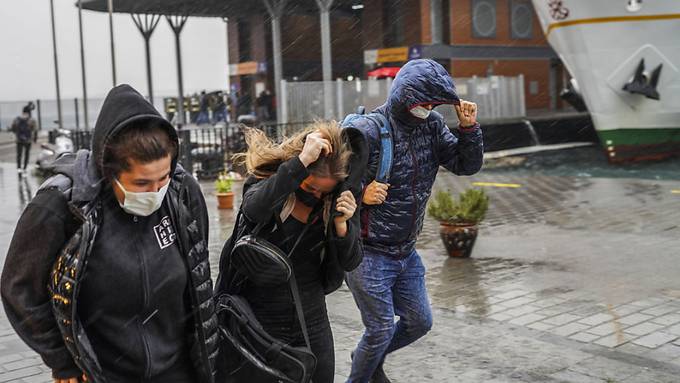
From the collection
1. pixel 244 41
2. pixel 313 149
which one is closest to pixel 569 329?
pixel 313 149

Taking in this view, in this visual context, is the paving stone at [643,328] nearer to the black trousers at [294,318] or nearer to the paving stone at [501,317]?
the paving stone at [501,317]

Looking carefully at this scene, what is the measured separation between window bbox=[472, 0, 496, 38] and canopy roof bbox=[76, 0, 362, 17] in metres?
5.27

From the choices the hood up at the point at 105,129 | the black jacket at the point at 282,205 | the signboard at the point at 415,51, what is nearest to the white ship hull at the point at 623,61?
the signboard at the point at 415,51

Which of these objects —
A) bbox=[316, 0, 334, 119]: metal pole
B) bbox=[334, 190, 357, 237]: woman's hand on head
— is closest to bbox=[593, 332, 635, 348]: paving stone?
bbox=[334, 190, 357, 237]: woman's hand on head

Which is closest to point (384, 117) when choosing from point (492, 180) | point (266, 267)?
point (266, 267)

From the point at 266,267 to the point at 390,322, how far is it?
1.32m

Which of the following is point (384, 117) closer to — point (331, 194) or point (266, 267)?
point (331, 194)

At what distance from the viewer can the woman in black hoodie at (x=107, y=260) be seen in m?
2.57

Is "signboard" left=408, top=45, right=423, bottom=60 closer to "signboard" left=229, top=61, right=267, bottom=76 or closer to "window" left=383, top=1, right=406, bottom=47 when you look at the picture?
"window" left=383, top=1, right=406, bottom=47

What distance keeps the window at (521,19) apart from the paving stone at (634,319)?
31.4 metres

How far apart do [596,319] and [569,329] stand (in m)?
0.36

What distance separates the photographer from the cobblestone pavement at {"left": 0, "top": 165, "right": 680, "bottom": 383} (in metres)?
5.20

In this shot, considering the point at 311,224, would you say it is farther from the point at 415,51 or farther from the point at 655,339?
the point at 415,51

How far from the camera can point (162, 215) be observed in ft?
9.23
